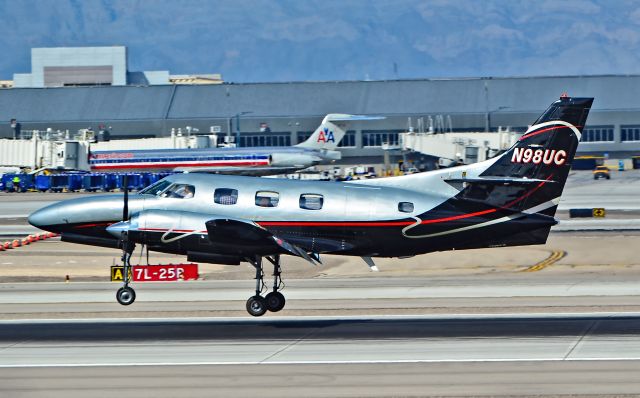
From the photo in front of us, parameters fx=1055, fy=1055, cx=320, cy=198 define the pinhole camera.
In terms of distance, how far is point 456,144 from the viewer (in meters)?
116

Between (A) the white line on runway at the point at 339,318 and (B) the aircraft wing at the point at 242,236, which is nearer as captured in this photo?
(B) the aircraft wing at the point at 242,236

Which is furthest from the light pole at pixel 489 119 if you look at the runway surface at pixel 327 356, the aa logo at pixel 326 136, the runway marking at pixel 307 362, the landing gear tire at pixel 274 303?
the runway marking at pixel 307 362

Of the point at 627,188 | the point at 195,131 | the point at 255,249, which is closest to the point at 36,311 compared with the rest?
the point at 255,249

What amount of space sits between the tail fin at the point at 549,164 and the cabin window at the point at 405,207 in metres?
2.39

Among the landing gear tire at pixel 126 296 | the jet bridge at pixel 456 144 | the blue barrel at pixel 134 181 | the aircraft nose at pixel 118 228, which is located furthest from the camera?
the jet bridge at pixel 456 144

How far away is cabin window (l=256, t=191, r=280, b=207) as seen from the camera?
1286 inches

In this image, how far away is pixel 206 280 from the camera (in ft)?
146

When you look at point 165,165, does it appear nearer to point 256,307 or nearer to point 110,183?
point 110,183

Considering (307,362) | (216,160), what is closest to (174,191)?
(307,362)

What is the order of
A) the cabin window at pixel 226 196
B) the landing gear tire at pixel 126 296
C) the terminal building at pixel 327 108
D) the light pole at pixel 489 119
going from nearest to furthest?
1. the landing gear tire at pixel 126 296
2. the cabin window at pixel 226 196
3. the light pole at pixel 489 119
4. the terminal building at pixel 327 108

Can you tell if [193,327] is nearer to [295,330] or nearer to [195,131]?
[295,330]

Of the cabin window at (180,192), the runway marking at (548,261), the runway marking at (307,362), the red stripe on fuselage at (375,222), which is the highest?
the cabin window at (180,192)

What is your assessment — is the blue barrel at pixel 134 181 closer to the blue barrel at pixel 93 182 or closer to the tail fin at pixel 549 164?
the blue barrel at pixel 93 182

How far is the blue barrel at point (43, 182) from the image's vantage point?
9862cm
